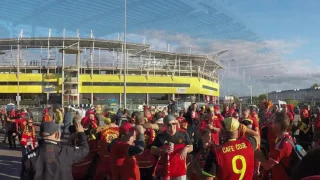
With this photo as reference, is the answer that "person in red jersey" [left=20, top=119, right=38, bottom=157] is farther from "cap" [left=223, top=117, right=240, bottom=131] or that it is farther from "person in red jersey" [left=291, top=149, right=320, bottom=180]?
"person in red jersey" [left=291, top=149, right=320, bottom=180]

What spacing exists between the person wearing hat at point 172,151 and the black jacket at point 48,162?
202cm

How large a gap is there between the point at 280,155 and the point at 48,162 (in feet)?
8.42

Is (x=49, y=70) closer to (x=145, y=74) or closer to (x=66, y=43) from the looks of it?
(x=66, y=43)

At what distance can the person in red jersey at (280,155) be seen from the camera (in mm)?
3834

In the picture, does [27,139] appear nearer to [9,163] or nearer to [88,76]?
[9,163]

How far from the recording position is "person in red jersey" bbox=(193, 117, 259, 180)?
139 inches

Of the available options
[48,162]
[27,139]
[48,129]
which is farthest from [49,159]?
[27,139]

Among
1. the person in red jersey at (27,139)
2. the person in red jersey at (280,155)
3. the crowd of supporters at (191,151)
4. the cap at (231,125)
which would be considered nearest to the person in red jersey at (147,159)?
the crowd of supporters at (191,151)

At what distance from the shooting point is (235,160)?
11.9ft

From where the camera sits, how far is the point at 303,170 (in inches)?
57.7

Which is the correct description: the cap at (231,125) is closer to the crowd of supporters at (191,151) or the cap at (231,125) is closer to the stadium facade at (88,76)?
the crowd of supporters at (191,151)

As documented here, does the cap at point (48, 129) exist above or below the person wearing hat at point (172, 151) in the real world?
above

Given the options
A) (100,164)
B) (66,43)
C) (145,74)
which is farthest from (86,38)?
(100,164)

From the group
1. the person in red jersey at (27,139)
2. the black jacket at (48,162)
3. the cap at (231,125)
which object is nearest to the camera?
the black jacket at (48,162)
